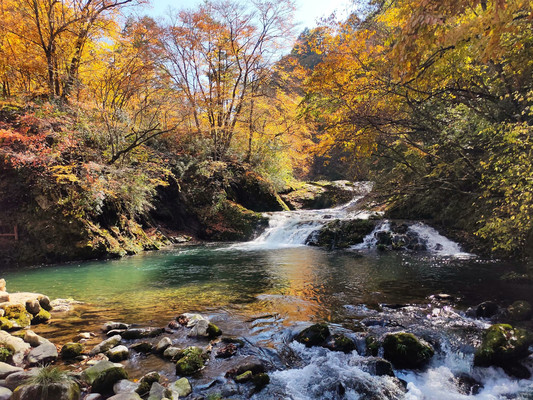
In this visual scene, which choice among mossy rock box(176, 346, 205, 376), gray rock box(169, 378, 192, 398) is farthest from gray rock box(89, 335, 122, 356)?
gray rock box(169, 378, 192, 398)

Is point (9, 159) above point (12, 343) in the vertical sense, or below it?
above

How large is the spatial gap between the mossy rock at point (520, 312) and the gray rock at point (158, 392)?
5.24 meters

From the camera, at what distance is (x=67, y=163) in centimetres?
1078

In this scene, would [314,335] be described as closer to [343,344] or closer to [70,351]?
[343,344]

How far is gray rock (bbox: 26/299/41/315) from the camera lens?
16.5 ft

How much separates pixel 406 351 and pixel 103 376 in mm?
3543

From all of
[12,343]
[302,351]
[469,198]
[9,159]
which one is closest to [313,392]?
[302,351]

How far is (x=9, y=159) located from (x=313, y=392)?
464 inches

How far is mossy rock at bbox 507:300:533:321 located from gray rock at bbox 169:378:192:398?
503 cm

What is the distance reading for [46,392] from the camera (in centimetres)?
268

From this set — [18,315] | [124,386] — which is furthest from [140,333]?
[18,315]

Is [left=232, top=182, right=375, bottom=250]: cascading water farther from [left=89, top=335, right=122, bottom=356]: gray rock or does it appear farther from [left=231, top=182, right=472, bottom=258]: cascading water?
[left=89, top=335, right=122, bottom=356]: gray rock

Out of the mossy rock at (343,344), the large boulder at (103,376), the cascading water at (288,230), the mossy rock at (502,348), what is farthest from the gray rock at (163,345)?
the cascading water at (288,230)

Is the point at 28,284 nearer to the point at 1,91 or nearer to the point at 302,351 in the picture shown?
the point at 302,351
